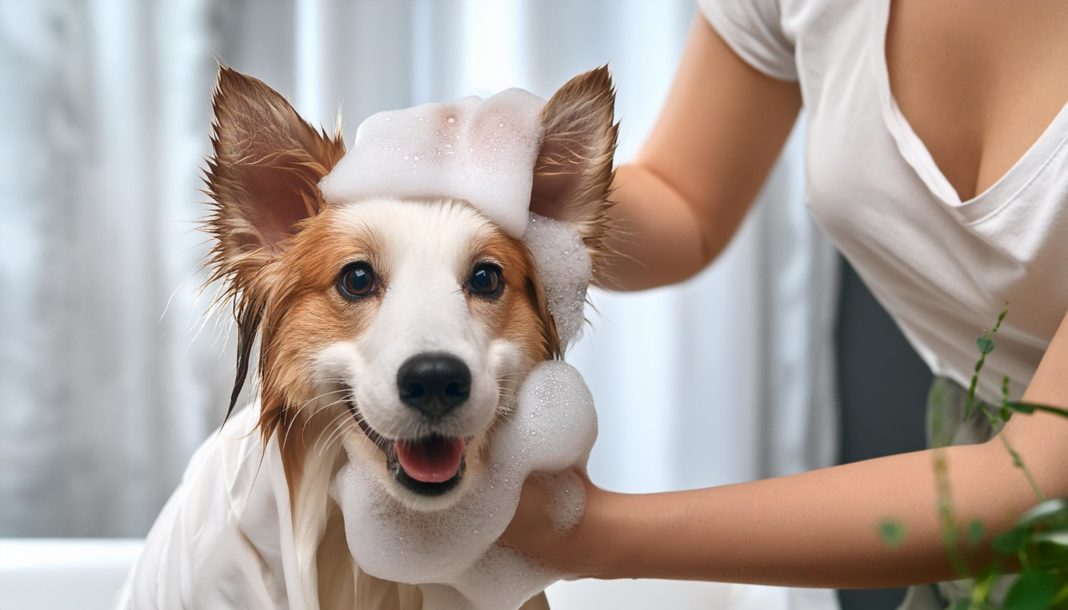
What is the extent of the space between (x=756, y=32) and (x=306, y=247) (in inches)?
24.6

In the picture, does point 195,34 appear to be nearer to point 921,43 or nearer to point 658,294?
point 658,294

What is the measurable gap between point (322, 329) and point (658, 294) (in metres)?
1.30

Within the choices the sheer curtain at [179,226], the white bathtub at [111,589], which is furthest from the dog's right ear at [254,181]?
the sheer curtain at [179,226]

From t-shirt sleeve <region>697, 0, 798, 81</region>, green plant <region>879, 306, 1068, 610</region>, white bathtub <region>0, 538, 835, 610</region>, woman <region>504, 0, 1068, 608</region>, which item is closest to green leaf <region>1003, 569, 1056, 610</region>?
green plant <region>879, 306, 1068, 610</region>

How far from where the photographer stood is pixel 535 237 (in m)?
0.83

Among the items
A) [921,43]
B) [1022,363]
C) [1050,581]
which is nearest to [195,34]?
[921,43]

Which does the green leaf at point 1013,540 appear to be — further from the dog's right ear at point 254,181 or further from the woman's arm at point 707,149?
the woman's arm at point 707,149

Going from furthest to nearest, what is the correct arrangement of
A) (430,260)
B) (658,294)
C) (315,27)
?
(658,294), (315,27), (430,260)

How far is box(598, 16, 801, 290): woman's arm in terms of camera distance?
1.16 metres

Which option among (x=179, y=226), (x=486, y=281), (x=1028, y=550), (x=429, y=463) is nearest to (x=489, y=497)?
(x=429, y=463)

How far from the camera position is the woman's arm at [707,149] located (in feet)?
3.80

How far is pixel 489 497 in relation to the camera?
0.76m

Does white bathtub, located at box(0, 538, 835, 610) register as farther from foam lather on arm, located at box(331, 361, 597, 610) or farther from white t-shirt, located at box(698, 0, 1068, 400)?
foam lather on arm, located at box(331, 361, 597, 610)

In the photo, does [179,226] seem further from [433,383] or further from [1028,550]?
[1028,550]
